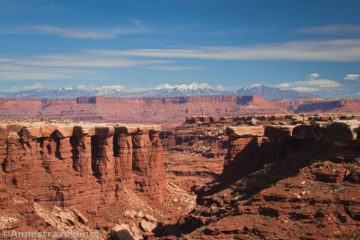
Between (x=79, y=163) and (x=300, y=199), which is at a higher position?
(x=300, y=199)

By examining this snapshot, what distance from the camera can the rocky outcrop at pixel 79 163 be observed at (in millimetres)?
55594

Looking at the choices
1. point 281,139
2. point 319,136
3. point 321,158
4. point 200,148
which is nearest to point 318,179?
point 321,158

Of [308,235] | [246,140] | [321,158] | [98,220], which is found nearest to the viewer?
[308,235]

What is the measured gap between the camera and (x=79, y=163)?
2377 inches

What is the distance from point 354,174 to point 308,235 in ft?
17.0

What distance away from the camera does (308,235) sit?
3394cm

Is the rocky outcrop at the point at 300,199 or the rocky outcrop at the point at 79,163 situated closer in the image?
the rocky outcrop at the point at 300,199

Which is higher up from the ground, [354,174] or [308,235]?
[354,174]

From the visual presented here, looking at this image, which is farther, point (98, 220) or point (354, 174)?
point (98, 220)

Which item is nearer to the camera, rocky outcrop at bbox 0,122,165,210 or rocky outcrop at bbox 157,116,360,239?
rocky outcrop at bbox 157,116,360,239

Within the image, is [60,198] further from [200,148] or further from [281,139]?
[200,148]

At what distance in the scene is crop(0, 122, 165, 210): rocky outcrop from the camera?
5559cm

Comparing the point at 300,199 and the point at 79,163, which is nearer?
the point at 300,199

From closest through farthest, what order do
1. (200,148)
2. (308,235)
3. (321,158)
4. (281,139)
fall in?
(308,235) → (321,158) → (281,139) → (200,148)
